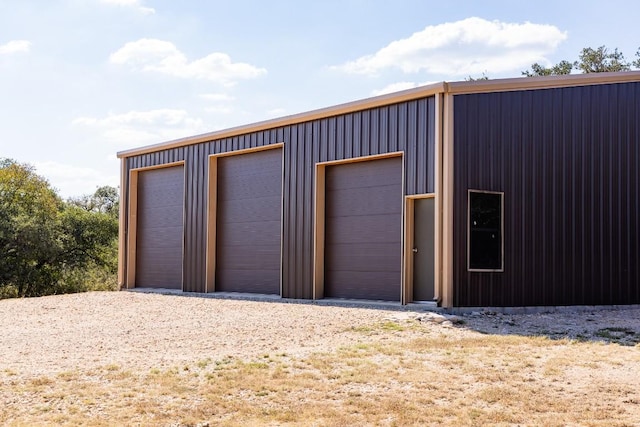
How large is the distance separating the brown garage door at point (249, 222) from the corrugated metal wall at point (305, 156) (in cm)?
40

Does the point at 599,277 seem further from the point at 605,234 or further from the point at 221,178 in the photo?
the point at 221,178

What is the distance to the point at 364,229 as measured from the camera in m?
13.2

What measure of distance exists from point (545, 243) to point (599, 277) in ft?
4.39

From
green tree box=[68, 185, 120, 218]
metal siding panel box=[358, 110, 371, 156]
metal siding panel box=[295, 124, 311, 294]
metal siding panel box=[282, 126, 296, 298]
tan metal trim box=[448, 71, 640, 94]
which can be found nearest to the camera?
tan metal trim box=[448, 71, 640, 94]

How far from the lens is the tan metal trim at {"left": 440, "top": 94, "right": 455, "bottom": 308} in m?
11.2

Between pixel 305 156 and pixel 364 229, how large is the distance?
2.08 m

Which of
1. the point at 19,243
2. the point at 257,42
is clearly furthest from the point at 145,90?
the point at 19,243

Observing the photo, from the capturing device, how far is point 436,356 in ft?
23.2

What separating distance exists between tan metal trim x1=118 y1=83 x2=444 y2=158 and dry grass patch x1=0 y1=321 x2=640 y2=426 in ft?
18.0

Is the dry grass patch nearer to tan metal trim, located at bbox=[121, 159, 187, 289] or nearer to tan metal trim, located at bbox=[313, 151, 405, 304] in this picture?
tan metal trim, located at bbox=[313, 151, 405, 304]

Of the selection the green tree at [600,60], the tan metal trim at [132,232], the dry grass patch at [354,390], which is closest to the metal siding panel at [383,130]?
the dry grass patch at [354,390]

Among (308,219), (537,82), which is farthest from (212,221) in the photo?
(537,82)

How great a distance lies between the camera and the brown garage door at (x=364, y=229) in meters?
12.6

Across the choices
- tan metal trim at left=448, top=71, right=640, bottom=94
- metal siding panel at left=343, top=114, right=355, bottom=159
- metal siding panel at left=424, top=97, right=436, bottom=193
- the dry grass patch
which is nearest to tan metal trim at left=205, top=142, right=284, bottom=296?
metal siding panel at left=343, top=114, right=355, bottom=159
